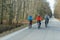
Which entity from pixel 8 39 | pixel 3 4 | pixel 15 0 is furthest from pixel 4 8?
pixel 8 39

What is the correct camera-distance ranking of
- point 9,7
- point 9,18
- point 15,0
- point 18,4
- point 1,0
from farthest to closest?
point 18,4 → point 15,0 → point 9,18 → point 9,7 → point 1,0

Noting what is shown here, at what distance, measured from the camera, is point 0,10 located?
27.9 m

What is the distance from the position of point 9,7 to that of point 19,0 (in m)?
8.59

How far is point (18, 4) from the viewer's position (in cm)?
3734

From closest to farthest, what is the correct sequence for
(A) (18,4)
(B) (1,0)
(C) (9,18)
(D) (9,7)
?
1. (B) (1,0)
2. (D) (9,7)
3. (C) (9,18)
4. (A) (18,4)

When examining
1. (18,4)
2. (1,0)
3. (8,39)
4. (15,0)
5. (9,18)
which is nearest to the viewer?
(8,39)

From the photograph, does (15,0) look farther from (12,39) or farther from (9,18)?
(12,39)

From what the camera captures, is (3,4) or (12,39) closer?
(12,39)

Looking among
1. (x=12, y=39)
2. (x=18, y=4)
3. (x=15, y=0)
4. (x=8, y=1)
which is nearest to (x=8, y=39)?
(x=12, y=39)

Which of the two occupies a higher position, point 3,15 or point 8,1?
point 8,1

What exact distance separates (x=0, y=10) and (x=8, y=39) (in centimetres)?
1408

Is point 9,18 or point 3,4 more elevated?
point 3,4

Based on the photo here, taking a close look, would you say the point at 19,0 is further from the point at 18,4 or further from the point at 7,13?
the point at 7,13

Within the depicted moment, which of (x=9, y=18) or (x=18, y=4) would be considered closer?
(x=9, y=18)
